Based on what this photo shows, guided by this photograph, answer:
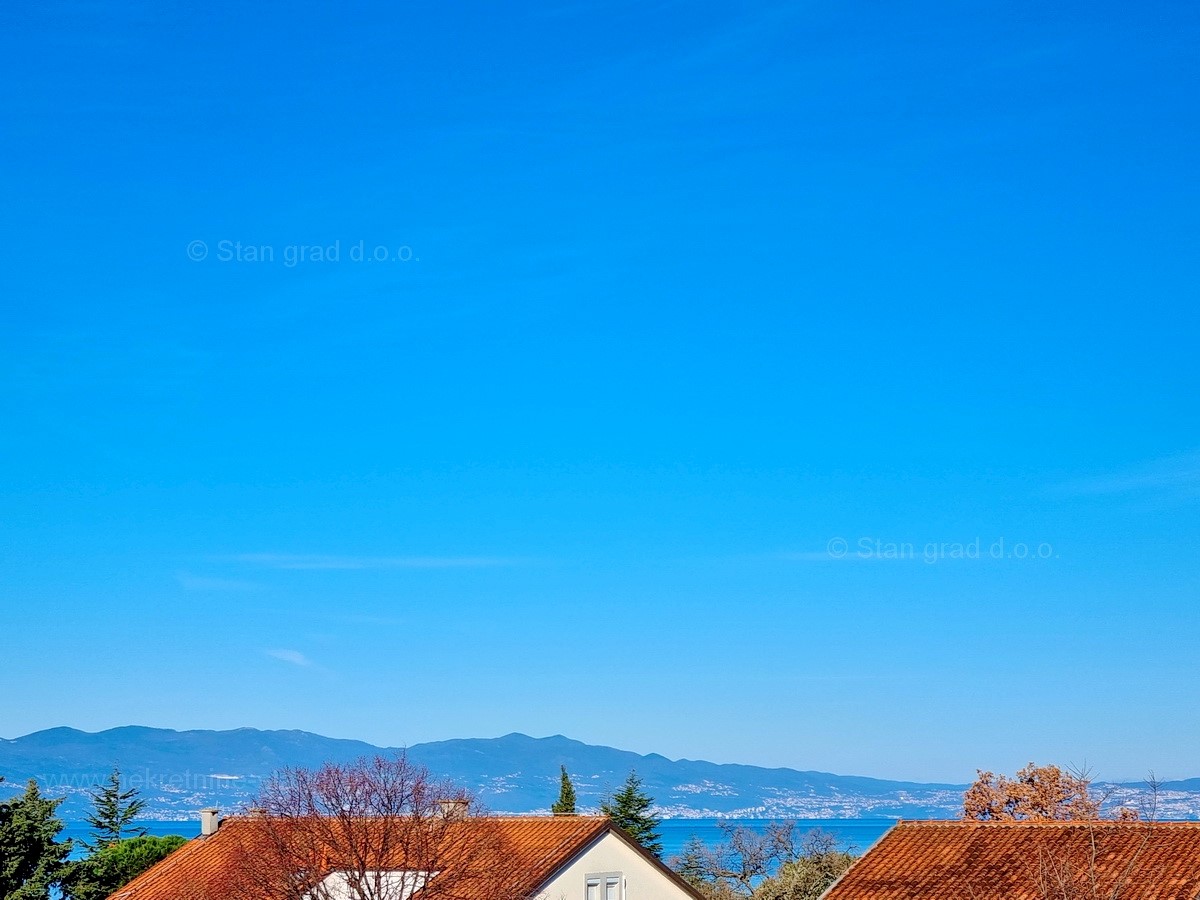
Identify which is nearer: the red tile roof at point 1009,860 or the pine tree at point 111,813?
the red tile roof at point 1009,860

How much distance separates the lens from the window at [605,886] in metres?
48.4

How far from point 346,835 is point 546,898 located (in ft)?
25.4

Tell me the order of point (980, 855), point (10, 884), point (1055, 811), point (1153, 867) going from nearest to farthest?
point (1153, 867) → point (980, 855) → point (10, 884) → point (1055, 811)

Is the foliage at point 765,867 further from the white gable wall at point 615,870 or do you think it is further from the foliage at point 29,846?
the foliage at point 29,846

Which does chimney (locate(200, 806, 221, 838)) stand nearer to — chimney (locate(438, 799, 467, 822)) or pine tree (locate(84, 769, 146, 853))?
chimney (locate(438, 799, 467, 822))

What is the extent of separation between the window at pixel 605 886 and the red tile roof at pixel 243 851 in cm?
130

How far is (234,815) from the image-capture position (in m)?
56.1

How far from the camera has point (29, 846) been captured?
51.8 meters

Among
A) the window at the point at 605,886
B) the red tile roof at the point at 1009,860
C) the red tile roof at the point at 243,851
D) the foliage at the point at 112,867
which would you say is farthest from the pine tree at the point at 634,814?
the red tile roof at the point at 1009,860

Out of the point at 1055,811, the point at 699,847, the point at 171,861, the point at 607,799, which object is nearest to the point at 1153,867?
the point at 1055,811

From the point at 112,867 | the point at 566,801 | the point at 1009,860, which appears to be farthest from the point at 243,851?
the point at 566,801

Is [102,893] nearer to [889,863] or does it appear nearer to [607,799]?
[889,863]

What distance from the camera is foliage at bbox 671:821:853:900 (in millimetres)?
71375

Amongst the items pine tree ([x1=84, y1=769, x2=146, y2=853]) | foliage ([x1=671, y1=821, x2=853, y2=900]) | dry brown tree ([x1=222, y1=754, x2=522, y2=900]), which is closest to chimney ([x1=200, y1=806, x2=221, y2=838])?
dry brown tree ([x1=222, y1=754, x2=522, y2=900])
